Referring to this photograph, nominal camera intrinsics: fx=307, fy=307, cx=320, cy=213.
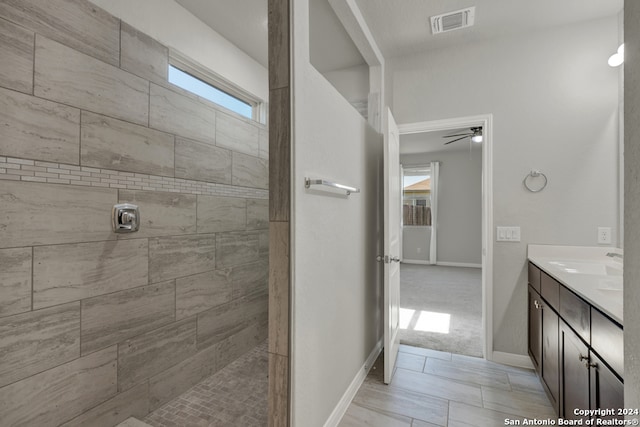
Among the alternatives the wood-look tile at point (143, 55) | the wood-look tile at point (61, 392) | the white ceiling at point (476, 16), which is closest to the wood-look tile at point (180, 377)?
the wood-look tile at point (61, 392)

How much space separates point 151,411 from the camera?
193 cm

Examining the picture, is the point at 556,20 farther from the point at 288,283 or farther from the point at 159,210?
the point at 159,210

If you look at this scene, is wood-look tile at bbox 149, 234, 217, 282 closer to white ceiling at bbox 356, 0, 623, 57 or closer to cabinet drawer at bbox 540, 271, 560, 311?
white ceiling at bbox 356, 0, 623, 57

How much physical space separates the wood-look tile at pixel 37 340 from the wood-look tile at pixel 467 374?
2355mm

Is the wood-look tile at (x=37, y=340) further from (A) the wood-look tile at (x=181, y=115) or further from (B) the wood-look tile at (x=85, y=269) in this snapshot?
(A) the wood-look tile at (x=181, y=115)

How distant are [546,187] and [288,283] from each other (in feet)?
7.73

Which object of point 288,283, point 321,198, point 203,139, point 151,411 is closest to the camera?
point 288,283

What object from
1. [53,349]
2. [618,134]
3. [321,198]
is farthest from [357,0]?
[53,349]

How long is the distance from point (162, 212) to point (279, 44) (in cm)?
129

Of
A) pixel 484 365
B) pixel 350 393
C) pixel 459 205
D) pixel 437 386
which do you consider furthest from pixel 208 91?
pixel 459 205

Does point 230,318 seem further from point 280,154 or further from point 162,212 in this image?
point 280,154

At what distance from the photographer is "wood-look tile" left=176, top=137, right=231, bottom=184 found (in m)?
2.14

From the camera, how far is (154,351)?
195 cm

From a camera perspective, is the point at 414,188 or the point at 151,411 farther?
the point at 414,188
